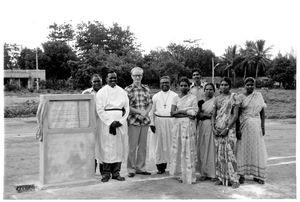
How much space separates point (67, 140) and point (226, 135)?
8.26 feet

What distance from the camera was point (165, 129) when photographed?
21.6 ft

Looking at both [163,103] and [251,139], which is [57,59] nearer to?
[163,103]

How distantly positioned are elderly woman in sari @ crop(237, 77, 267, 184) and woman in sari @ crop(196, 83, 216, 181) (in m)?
0.45

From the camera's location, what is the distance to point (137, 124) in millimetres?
6336

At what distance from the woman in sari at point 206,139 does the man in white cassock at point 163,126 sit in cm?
72

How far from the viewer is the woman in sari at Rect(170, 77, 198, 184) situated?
18.9ft

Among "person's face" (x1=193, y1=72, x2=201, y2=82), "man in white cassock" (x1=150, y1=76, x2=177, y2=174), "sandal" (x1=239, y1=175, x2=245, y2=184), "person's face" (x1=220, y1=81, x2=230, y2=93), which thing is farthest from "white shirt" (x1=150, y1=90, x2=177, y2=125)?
"sandal" (x1=239, y1=175, x2=245, y2=184)

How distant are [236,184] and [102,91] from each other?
2643 millimetres

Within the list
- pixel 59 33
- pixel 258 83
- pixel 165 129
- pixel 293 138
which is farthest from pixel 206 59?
pixel 165 129

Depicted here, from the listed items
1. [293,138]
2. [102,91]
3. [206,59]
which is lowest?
[293,138]

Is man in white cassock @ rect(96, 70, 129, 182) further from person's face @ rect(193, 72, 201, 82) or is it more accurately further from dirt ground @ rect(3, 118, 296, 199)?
person's face @ rect(193, 72, 201, 82)

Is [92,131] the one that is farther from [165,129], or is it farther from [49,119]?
[165,129]

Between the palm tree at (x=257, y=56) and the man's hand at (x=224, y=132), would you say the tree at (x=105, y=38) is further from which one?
the man's hand at (x=224, y=132)

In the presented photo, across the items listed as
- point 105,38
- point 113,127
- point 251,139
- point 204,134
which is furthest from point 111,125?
point 105,38
